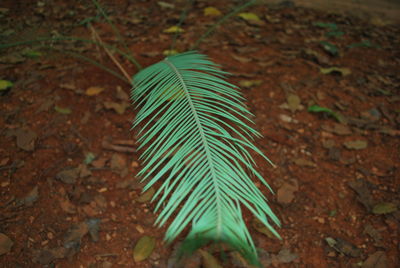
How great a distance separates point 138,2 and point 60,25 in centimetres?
70

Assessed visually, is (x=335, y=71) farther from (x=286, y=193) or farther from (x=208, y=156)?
(x=208, y=156)

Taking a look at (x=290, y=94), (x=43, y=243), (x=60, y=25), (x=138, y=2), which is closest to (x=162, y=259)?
(x=43, y=243)

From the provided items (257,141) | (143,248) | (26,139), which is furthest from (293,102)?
(26,139)

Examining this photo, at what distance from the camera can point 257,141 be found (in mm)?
1384

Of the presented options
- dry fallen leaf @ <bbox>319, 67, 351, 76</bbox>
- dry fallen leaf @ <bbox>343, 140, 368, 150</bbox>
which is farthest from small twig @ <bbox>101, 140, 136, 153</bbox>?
dry fallen leaf @ <bbox>319, 67, 351, 76</bbox>

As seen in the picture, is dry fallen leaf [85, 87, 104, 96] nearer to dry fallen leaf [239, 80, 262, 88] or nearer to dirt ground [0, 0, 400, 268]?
dirt ground [0, 0, 400, 268]

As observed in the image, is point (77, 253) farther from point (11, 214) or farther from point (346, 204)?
point (346, 204)

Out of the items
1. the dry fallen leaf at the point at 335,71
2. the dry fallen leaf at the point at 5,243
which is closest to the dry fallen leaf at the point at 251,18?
the dry fallen leaf at the point at 335,71

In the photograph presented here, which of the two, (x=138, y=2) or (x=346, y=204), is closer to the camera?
(x=346, y=204)

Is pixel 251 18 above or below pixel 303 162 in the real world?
above

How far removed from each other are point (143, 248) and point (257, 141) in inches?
26.0

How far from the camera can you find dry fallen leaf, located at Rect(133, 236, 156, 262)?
1041mm

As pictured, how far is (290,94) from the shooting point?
5.33 ft

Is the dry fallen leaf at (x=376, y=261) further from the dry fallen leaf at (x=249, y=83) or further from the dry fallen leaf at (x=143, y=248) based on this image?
the dry fallen leaf at (x=249, y=83)
